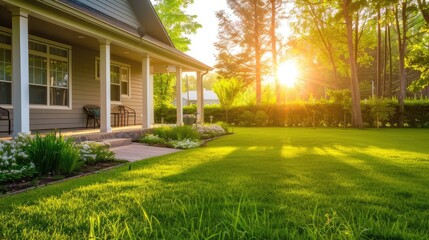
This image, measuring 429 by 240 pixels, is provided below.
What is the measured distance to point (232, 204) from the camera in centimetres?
316

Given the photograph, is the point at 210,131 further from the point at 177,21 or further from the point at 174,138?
the point at 177,21

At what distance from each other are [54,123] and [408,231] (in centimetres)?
994

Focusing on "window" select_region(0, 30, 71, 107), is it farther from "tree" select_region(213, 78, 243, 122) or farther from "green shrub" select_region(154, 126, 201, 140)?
"tree" select_region(213, 78, 243, 122)

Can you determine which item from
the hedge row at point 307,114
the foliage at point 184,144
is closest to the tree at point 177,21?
the hedge row at point 307,114

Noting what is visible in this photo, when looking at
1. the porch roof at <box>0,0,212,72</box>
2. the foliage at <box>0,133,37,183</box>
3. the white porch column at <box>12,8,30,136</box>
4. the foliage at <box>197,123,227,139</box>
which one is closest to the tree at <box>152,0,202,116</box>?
the porch roof at <box>0,0,212,72</box>

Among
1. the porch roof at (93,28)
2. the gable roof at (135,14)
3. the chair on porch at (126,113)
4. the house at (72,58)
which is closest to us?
the house at (72,58)

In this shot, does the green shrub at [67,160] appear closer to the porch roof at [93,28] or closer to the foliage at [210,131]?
the porch roof at [93,28]

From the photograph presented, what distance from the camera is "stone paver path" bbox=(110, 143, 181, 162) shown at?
7.35 m

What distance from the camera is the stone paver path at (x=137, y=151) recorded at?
289 inches

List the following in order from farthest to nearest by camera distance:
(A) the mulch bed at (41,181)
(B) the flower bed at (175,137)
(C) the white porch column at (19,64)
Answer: (B) the flower bed at (175,137), (C) the white porch column at (19,64), (A) the mulch bed at (41,181)

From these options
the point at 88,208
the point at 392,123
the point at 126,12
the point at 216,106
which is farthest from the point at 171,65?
the point at 392,123

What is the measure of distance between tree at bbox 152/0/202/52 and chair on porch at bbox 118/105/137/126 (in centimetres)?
1272

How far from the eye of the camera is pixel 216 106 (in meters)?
23.7

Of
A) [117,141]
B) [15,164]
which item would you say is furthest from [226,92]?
[15,164]
